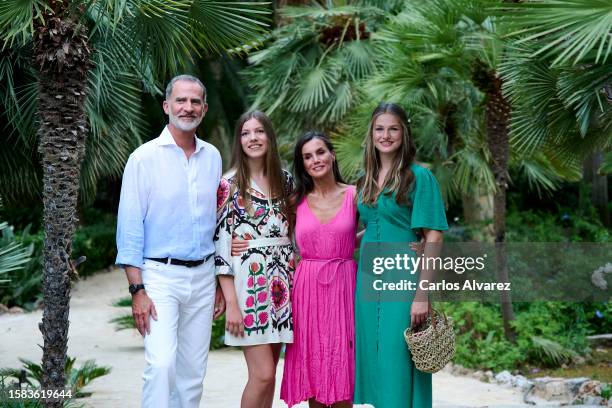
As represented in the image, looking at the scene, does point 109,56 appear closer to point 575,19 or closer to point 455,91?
point 575,19

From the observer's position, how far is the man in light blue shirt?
4.42m

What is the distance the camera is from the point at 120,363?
9.47m

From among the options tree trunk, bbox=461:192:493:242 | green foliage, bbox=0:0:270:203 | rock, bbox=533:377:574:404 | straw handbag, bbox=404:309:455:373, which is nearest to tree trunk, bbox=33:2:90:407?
green foliage, bbox=0:0:270:203

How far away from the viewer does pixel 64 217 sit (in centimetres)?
523

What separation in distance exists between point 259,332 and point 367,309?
0.59 m

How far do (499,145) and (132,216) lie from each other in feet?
18.8

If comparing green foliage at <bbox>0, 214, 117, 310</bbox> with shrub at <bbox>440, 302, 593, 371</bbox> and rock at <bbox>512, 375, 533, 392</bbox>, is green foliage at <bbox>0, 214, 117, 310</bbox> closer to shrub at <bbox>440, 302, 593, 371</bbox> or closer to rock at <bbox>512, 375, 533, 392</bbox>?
shrub at <bbox>440, 302, 593, 371</bbox>

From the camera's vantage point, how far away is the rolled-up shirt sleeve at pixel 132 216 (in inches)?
175

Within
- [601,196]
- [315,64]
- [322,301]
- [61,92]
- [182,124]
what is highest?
[315,64]

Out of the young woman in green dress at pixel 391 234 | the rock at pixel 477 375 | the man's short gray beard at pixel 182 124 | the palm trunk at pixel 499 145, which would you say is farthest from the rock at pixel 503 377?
the man's short gray beard at pixel 182 124

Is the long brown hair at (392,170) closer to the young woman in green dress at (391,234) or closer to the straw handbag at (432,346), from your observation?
the young woman in green dress at (391,234)

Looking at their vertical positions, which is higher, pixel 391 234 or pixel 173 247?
pixel 391 234

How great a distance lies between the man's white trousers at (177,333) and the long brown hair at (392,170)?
0.93m

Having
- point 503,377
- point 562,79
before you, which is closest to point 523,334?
point 503,377
